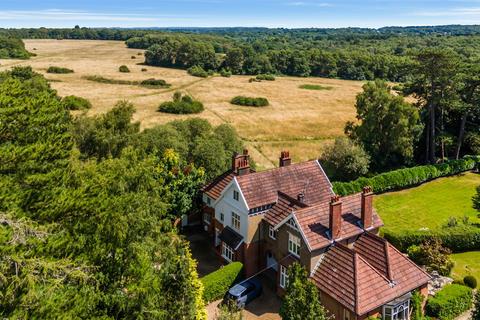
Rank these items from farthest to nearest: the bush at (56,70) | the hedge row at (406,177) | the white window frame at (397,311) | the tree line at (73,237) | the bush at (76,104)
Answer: the bush at (56,70), the bush at (76,104), the hedge row at (406,177), the white window frame at (397,311), the tree line at (73,237)

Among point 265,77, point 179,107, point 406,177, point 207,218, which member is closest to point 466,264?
point 406,177

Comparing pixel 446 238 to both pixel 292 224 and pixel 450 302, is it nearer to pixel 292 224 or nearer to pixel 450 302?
pixel 450 302

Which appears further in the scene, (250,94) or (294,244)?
(250,94)

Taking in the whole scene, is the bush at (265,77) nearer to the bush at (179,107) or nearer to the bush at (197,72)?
the bush at (197,72)

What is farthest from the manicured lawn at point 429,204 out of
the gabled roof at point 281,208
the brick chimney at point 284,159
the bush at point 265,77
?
the bush at point 265,77

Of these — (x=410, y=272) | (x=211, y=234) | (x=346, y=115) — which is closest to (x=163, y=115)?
(x=346, y=115)
